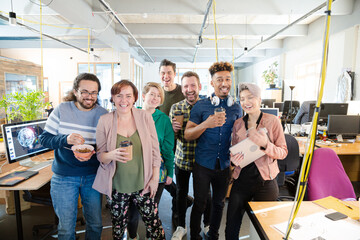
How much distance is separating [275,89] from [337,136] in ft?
18.4

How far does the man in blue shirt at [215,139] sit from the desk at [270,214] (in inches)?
17.6

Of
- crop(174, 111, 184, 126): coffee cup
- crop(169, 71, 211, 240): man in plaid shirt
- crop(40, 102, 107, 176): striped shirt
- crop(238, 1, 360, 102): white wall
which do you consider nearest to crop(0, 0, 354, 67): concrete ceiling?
crop(238, 1, 360, 102): white wall

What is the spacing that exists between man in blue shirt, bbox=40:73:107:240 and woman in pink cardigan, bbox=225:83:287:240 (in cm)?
110

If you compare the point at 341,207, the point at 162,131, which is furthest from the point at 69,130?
the point at 341,207

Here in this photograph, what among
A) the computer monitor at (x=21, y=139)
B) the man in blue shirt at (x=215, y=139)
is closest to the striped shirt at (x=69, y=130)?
the computer monitor at (x=21, y=139)

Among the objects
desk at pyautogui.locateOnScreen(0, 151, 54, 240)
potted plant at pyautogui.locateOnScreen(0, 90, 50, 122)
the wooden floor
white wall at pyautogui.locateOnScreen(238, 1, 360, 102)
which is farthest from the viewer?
white wall at pyautogui.locateOnScreen(238, 1, 360, 102)

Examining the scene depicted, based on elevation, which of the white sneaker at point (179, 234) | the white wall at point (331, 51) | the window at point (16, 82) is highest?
the white wall at point (331, 51)

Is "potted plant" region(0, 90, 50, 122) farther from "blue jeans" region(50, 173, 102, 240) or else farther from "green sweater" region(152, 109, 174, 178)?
"green sweater" region(152, 109, 174, 178)

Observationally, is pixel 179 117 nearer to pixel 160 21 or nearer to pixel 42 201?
pixel 42 201

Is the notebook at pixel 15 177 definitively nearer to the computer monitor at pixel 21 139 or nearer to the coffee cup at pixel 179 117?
the computer monitor at pixel 21 139

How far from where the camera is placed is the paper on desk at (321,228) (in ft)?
3.67

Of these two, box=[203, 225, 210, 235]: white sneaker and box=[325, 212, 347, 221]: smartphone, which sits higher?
box=[325, 212, 347, 221]: smartphone

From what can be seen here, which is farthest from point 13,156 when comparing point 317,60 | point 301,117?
point 317,60

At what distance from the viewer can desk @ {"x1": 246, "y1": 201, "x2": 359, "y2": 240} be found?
1196 millimetres
